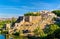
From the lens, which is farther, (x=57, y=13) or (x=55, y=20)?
(x=57, y=13)

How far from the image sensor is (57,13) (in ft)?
219

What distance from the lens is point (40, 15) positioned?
62844 mm

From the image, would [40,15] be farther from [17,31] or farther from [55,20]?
[17,31]

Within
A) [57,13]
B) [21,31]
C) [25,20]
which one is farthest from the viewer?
[57,13]

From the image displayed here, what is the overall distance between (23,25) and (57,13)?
1388 centimetres

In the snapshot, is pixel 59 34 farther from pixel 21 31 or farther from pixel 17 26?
pixel 17 26

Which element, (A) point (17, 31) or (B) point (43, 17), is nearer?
(A) point (17, 31)

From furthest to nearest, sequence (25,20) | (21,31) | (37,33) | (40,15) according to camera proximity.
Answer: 1. (40,15)
2. (25,20)
3. (21,31)
4. (37,33)

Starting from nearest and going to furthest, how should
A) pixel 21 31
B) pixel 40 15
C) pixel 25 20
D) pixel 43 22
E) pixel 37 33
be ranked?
pixel 37 33, pixel 21 31, pixel 43 22, pixel 25 20, pixel 40 15

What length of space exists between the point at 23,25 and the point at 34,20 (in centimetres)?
377

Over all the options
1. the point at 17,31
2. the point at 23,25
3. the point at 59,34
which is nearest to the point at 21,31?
the point at 17,31

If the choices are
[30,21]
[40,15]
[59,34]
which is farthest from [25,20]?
[59,34]

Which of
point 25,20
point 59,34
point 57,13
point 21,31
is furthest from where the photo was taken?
point 57,13

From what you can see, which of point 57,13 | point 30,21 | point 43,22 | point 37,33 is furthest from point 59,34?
point 57,13
